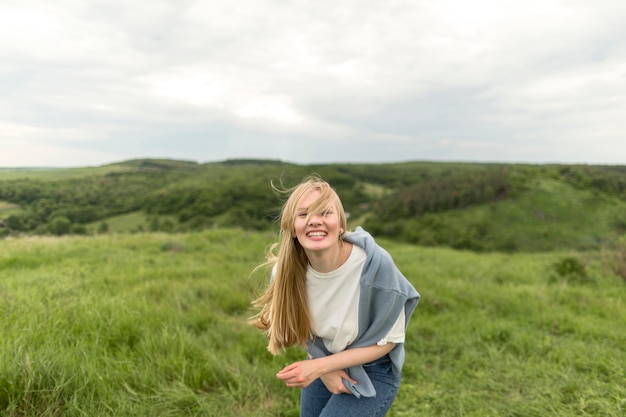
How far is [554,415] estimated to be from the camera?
274 cm

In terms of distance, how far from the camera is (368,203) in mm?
95000

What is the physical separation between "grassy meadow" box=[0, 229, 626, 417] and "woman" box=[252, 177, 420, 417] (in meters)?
1.15

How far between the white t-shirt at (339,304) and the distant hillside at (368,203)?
0.90m

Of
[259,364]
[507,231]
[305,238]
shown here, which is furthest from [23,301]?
[507,231]

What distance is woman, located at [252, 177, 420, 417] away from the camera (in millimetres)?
1757

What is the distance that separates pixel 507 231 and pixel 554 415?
8279cm

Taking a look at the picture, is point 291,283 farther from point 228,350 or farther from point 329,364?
point 228,350

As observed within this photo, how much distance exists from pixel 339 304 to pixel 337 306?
18 mm

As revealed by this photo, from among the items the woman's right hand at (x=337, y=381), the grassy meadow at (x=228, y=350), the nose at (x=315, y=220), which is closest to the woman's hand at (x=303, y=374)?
the woman's right hand at (x=337, y=381)

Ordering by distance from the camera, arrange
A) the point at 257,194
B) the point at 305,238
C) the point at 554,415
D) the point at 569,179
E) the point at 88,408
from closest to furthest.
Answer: the point at 305,238 → the point at 88,408 → the point at 554,415 → the point at 257,194 → the point at 569,179

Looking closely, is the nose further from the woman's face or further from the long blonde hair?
the long blonde hair

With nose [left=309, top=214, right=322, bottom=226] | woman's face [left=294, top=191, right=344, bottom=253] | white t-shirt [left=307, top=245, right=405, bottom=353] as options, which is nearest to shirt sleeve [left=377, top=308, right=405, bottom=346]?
white t-shirt [left=307, top=245, right=405, bottom=353]

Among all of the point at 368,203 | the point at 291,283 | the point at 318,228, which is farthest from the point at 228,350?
the point at 368,203

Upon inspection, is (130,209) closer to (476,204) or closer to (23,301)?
(23,301)
